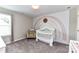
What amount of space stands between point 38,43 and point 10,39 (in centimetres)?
37

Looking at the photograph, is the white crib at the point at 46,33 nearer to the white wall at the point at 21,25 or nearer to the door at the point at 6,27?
the white wall at the point at 21,25

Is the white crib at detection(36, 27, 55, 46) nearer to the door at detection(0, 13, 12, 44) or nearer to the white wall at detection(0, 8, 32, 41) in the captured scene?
the white wall at detection(0, 8, 32, 41)

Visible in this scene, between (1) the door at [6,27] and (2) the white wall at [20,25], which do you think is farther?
(2) the white wall at [20,25]

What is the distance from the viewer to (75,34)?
87 cm

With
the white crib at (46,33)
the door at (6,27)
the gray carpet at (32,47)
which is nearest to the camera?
the door at (6,27)

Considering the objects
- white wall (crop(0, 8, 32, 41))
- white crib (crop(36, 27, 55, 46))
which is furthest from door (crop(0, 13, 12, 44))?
white crib (crop(36, 27, 55, 46))


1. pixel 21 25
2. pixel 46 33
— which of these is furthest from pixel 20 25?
pixel 46 33

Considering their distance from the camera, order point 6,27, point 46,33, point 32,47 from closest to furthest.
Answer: point 6,27
point 32,47
point 46,33

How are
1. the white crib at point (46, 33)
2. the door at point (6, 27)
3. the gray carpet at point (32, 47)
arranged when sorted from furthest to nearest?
the white crib at point (46, 33), the gray carpet at point (32, 47), the door at point (6, 27)

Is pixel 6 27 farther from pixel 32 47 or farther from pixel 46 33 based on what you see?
pixel 46 33

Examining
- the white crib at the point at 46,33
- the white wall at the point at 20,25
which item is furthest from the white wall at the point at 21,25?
the white crib at the point at 46,33

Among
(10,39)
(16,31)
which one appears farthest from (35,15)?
(10,39)

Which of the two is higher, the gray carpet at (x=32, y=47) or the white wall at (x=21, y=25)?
the white wall at (x=21, y=25)

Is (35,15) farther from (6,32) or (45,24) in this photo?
(6,32)
